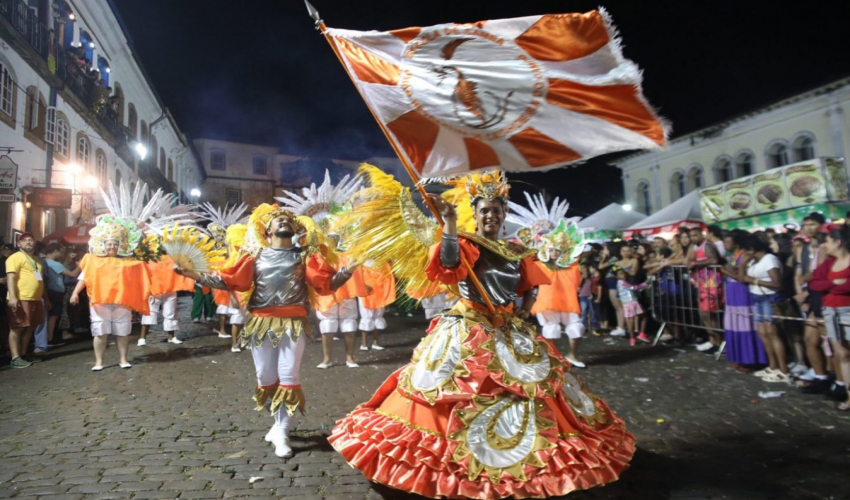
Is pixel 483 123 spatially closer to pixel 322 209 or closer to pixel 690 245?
pixel 322 209

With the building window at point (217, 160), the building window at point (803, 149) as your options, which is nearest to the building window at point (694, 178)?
the building window at point (803, 149)

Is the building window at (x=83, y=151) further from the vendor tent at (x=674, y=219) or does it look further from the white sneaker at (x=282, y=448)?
the vendor tent at (x=674, y=219)

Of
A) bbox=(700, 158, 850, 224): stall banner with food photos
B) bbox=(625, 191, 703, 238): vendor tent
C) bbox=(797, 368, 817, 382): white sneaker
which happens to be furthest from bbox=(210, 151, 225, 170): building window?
bbox=(797, 368, 817, 382): white sneaker

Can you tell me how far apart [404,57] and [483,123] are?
707 mm

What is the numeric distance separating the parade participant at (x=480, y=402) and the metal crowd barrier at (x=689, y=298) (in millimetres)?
5890

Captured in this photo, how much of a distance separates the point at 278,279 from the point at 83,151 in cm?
1733

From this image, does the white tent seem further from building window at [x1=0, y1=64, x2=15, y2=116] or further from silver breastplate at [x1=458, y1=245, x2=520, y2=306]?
building window at [x1=0, y1=64, x2=15, y2=116]

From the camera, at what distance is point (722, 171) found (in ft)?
85.3

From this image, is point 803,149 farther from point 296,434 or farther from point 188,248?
point 188,248

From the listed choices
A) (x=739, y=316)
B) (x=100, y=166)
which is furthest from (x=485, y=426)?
(x=100, y=166)

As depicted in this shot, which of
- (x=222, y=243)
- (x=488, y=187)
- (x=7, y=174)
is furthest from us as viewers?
(x=7, y=174)

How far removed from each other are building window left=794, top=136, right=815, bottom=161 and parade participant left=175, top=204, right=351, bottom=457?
80.1 ft

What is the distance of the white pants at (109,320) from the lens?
7309mm

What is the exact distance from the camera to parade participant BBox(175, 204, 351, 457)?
4.34 meters
